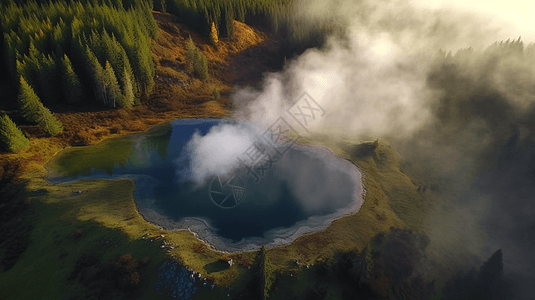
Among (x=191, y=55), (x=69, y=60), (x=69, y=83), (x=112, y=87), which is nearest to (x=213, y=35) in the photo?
(x=191, y=55)

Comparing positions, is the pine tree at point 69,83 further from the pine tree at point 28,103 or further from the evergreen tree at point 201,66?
the evergreen tree at point 201,66

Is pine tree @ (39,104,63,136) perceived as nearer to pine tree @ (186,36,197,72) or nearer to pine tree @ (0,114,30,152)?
pine tree @ (0,114,30,152)

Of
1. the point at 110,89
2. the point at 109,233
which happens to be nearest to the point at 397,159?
the point at 109,233

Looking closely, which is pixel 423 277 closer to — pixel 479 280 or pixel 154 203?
pixel 479 280

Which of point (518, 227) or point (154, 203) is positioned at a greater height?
point (154, 203)

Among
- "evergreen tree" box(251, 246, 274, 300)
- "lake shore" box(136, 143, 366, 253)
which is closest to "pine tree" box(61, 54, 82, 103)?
"lake shore" box(136, 143, 366, 253)

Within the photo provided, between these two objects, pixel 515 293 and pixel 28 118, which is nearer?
pixel 515 293
